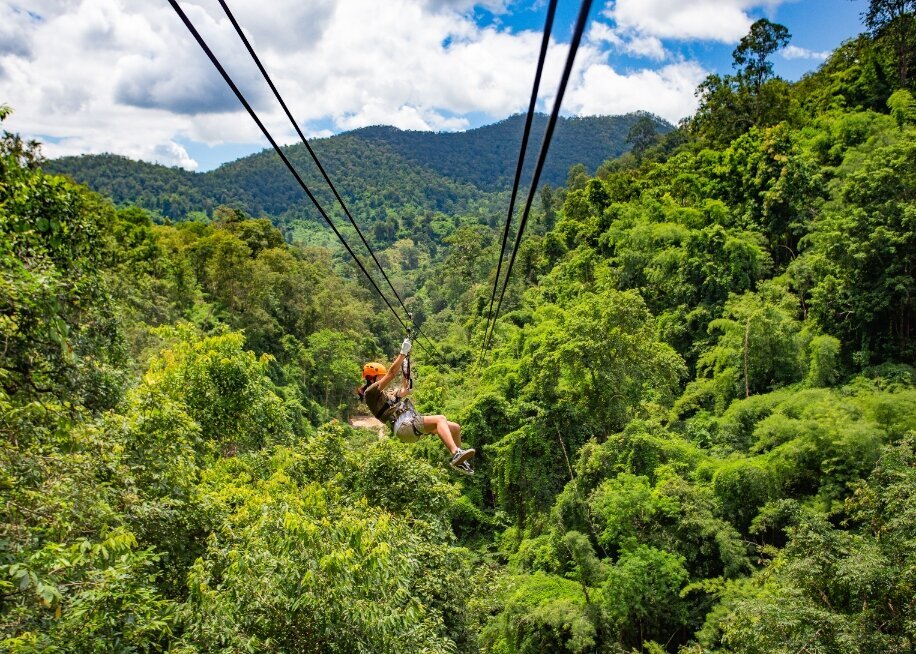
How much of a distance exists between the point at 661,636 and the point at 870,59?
32.8 meters

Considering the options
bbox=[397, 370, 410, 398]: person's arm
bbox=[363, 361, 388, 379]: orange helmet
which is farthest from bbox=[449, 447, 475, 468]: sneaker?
bbox=[363, 361, 388, 379]: orange helmet

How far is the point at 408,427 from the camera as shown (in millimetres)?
6270

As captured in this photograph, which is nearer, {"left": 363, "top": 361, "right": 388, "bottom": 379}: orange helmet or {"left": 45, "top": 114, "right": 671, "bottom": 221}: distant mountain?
{"left": 363, "top": 361, "right": 388, "bottom": 379}: orange helmet

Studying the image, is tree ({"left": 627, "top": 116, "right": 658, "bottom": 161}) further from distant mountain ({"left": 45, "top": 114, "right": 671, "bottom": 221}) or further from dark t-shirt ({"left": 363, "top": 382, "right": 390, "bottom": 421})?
dark t-shirt ({"left": 363, "top": 382, "right": 390, "bottom": 421})

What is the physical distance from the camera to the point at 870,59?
28703 mm

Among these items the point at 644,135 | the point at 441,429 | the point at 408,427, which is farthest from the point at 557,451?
the point at 644,135

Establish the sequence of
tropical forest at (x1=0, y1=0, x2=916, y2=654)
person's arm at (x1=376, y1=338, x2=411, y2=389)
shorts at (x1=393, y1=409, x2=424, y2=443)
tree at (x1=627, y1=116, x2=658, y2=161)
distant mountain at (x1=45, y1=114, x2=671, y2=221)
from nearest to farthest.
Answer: tropical forest at (x1=0, y1=0, x2=916, y2=654)
person's arm at (x1=376, y1=338, x2=411, y2=389)
shorts at (x1=393, y1=409, x2=424, y2=443)
tree at (x1=627, y1=116, x2=658, y2=161)
distant mountain at (x1=45, y1=114, x2=671, y2=221)

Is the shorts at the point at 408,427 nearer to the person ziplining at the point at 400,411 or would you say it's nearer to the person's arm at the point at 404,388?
the person ziplining at the point at 400,411

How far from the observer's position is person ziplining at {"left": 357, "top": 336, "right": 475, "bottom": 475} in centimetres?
604

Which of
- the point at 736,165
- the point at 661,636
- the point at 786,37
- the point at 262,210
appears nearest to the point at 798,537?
the point at 661,636

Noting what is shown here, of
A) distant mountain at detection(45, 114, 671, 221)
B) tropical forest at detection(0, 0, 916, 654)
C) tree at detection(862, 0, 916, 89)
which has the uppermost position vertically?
distant mountain at detection(45, 114, 671, 221)

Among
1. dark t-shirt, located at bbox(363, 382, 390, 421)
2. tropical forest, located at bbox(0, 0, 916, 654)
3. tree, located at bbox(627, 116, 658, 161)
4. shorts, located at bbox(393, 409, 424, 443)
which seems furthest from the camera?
tree, located at bbox(627, 116, 658, 161)

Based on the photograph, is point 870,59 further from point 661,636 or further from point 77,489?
point 77,489

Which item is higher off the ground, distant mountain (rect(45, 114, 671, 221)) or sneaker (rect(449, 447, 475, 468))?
distant mountain (rect(45, 114, 671, 221))
